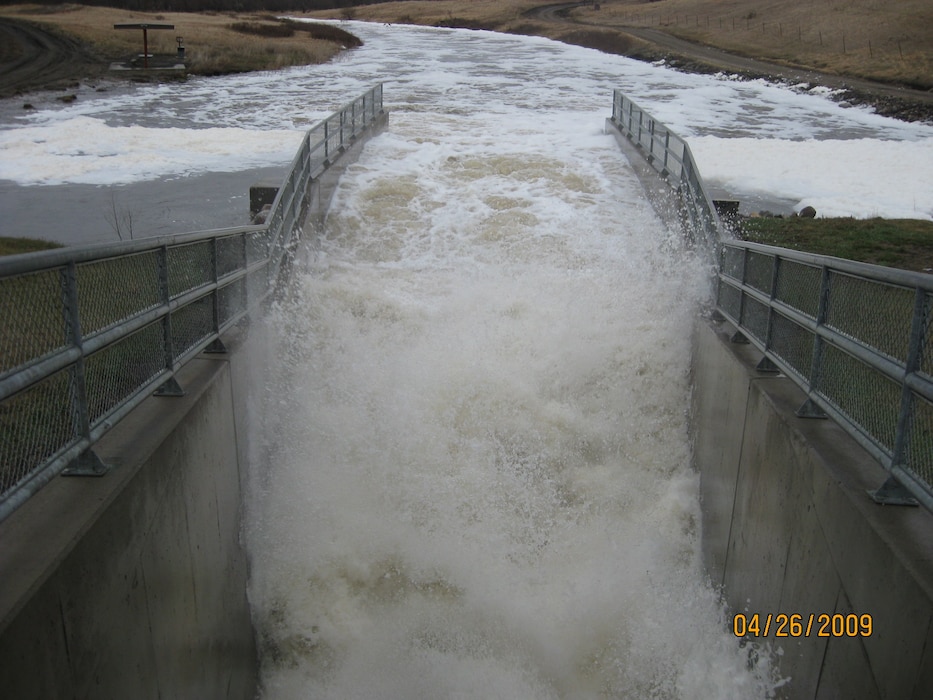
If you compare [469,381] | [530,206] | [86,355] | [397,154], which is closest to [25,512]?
[86,355]

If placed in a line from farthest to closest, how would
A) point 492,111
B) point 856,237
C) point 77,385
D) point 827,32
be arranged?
point 827,32
point 492,111
point 856,237
point 77,385

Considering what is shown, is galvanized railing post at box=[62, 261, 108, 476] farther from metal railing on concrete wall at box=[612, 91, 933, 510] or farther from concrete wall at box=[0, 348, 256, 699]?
metal railing on concrete wall at box=[612, 91, 933, 510]

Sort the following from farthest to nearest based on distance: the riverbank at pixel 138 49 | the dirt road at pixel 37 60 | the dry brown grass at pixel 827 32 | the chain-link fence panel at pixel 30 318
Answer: the dry brown grass at pixel 827 32
the riverbank at pixel 138 49
the dirt road at pixel 37 60
the chain-link fence panel at pixel 30 318

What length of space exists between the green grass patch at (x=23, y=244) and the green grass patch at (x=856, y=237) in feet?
34.6

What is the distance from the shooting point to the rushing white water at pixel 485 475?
6.91 metres

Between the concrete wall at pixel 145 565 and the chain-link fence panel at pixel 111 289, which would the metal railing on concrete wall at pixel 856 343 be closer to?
the concrete wall at pixel 145 565

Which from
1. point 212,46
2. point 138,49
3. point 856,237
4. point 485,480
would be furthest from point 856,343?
point 138,49

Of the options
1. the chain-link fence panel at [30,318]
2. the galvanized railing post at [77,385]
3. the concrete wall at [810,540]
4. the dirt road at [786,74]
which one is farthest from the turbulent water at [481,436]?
the dirt road at [786,74]

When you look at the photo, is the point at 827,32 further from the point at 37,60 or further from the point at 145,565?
the point at 145,565

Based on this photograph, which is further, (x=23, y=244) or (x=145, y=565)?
(x=23, y=244)

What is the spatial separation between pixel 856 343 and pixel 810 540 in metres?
1.15

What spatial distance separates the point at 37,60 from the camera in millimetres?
46031

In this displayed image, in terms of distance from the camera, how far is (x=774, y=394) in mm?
6148

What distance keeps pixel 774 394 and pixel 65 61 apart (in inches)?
1913
